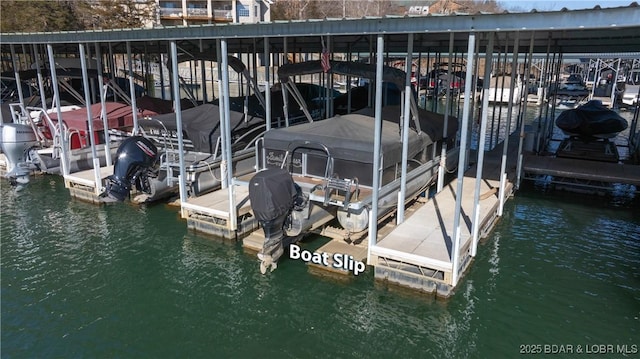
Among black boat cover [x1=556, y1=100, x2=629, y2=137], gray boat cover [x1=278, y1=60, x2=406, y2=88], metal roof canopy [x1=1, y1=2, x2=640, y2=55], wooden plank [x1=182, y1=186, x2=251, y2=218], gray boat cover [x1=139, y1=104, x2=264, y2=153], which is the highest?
metal roof canopy [x1=1, y1=2, x2=640, y2=55]

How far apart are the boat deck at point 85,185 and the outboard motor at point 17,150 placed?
2141 mm

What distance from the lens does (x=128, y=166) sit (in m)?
10.8

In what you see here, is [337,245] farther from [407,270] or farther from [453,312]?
[453,312]

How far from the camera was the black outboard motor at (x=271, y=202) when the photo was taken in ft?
25.9

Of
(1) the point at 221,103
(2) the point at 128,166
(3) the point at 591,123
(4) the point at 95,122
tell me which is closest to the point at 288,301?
(1) the point at 221,103

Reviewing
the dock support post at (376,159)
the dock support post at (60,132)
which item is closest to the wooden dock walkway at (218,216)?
the dock support post at (376,159)

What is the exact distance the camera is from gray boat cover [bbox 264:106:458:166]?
28.3 feet

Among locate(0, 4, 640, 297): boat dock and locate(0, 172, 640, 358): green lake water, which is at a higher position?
locate(0, 4, 640, 297): boat dock

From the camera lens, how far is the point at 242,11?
58.4 meters

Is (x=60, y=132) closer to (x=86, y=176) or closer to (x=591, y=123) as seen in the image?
(x=86, y=176)

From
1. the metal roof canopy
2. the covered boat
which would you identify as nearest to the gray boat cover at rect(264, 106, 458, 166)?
the covered boat

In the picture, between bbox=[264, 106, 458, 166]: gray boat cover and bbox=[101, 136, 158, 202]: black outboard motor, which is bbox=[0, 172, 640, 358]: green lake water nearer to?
bbox=[101, 136, 158, 202]: black outboard motor

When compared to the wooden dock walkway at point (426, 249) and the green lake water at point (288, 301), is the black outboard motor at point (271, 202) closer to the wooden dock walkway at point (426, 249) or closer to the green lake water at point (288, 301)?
the green lake water at point (288, 301)

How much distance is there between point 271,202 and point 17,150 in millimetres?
10477
